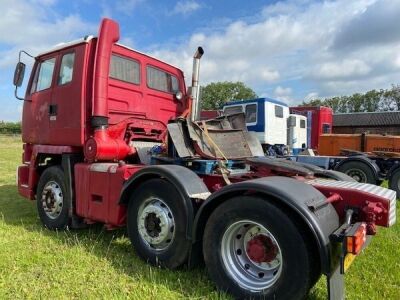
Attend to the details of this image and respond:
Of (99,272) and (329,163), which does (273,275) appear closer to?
(99,272)

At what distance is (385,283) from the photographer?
12.4 feet

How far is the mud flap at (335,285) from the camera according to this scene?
296cm

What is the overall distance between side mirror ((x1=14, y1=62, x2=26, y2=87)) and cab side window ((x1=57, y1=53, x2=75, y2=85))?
0.86 metres

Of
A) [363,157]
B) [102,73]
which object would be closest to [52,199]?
[102,73]

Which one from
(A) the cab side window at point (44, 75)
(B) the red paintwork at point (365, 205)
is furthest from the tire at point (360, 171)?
(A) the cab side window at point (44, 75)

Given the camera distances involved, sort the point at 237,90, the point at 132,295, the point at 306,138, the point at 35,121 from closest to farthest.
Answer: the point at 132,295
the point at 35,121
the point at 306,138
the point at 237,90

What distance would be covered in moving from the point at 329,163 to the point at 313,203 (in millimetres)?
8372

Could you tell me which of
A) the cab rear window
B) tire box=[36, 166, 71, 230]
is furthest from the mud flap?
the cab rear window

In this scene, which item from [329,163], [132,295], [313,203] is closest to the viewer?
[313,203]

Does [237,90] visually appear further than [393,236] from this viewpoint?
Yes

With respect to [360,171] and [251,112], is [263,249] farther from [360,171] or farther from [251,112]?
[251,112]

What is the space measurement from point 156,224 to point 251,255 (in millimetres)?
1225

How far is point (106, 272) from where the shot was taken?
398cm

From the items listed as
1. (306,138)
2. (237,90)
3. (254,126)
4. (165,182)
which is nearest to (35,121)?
(165,182)
